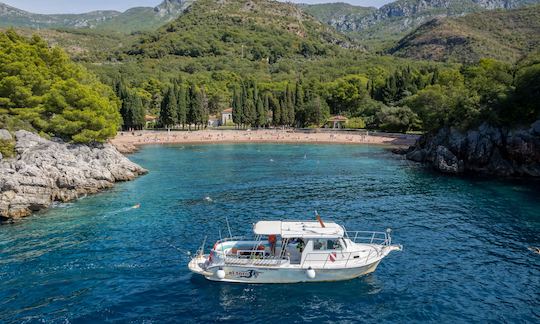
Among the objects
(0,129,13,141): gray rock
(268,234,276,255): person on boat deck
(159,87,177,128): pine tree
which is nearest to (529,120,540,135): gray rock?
(268,234,276,255): person on boat deck

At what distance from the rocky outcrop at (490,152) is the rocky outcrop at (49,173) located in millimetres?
47513

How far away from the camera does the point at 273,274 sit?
25.1 m

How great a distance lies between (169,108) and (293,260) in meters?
105

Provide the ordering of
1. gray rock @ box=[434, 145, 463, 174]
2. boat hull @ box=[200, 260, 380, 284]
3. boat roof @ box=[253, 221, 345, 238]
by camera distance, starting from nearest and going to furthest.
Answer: boat hull @ box=[200, 260, 380, 284], boat roof @ box=[253, 221, 345, 238], gray rock @ box=[434, 145, 463, 174]

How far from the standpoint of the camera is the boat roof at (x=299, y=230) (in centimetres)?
2559

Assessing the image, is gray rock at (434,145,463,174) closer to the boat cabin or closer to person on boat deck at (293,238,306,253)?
the boat cabin

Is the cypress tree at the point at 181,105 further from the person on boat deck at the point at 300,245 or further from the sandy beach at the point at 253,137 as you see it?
the person on boat deck at the point at 300,245

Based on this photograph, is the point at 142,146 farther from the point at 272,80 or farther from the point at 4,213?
the point at 272,80

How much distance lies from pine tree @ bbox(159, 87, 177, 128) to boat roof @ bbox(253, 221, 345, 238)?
101184mm

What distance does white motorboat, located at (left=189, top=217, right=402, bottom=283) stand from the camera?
25.1 meters

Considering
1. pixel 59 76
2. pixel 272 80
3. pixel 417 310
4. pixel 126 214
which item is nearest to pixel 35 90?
pixel 59 76

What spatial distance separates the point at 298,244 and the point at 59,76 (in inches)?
2221

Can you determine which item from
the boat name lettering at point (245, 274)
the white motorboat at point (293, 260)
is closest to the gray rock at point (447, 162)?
the white motorboat at point (293, 260)

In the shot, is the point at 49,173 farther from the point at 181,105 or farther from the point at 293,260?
the point at 181,105
